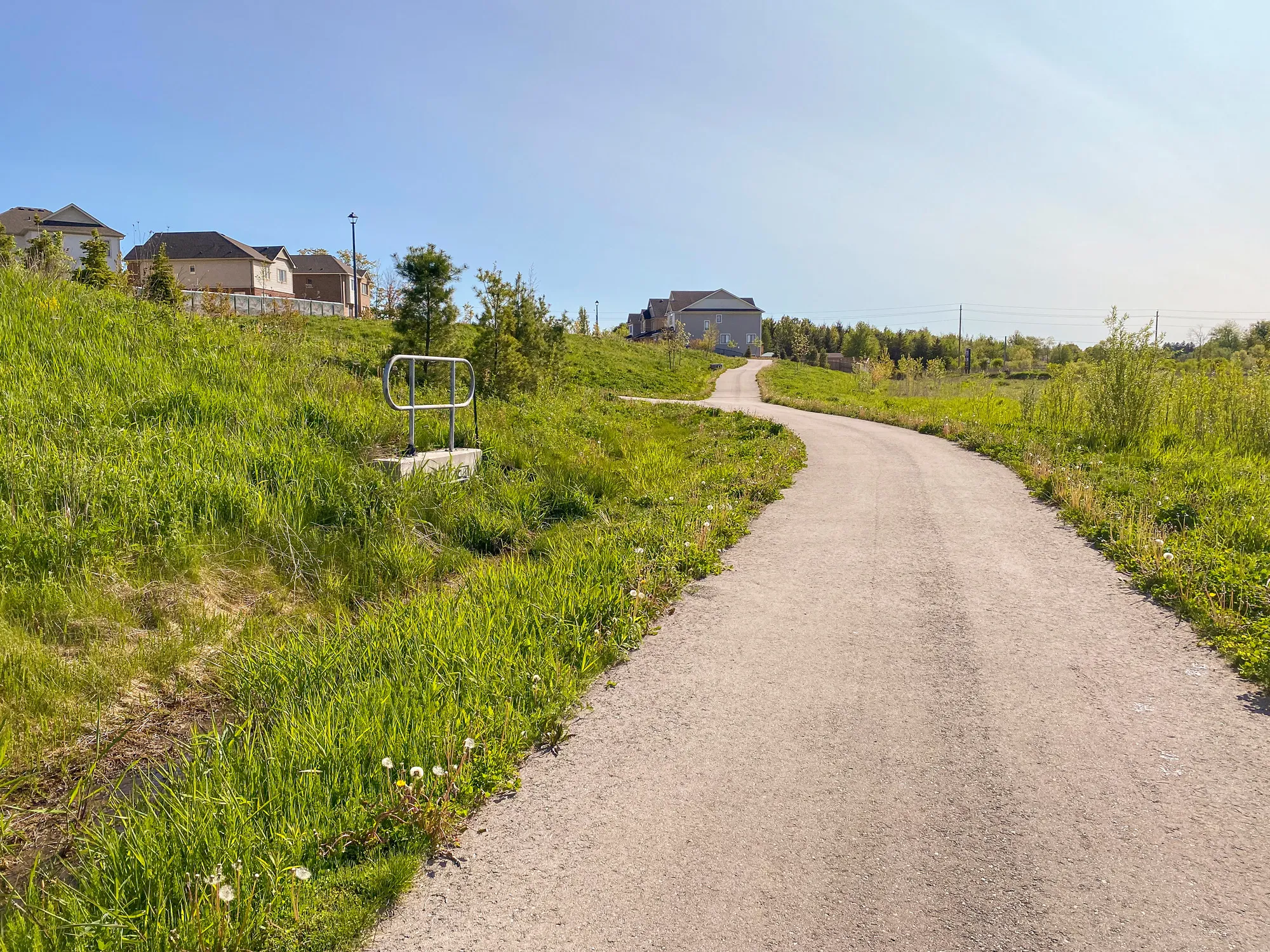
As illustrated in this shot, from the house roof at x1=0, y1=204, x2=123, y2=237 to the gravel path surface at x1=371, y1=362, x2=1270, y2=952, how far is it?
2832 inches

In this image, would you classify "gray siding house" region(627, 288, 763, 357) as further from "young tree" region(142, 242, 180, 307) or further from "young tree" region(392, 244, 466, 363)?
"young tree" region(392, 244, 466, 363)

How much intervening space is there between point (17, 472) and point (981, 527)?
891 centimetres

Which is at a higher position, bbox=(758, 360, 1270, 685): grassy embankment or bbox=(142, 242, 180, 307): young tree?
bbox=(142, 242, 180, 307): young tree

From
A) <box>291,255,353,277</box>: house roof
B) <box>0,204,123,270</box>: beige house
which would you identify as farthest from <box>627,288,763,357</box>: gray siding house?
<box>0,204,123,270</box>: beige house

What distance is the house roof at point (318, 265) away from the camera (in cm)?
7612

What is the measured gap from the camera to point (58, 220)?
202 ft

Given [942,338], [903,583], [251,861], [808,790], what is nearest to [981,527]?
[903,583]

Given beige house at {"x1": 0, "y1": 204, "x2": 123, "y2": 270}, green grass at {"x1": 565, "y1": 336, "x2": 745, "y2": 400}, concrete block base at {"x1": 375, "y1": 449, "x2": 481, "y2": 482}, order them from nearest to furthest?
concrete block base at {"x1": 375, "y1": 449, "x2": 481, "y2": 482}, green grass at {"x1": 565, "y1": 336, "x2": 745, "y2": 400}, beige house at {"x1": 0, "y1": 204, "x2": 123, "y2": 270}

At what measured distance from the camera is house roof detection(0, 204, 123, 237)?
2311 inches

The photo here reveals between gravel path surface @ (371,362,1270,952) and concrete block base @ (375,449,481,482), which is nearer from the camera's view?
gravel path surface @ (371,362,1270,952)

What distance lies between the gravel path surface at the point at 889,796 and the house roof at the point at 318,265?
79921 millimetres

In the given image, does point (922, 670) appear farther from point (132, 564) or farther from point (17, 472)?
point (17, 472)

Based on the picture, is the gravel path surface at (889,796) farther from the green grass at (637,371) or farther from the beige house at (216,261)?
the beige house at (216,261)

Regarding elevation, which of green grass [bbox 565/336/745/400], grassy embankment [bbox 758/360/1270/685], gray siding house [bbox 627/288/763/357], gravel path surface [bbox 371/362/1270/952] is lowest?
gravel path surface [bbox 371/362/1270/952]
